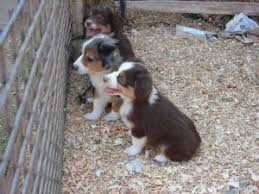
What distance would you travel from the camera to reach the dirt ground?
4.02m

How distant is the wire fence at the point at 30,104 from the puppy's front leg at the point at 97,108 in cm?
74

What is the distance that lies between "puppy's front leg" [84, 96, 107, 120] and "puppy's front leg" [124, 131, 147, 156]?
1.90 feet

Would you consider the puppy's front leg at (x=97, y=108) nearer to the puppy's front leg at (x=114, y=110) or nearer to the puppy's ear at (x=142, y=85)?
the puppy's front leg at (x=114, y=110)

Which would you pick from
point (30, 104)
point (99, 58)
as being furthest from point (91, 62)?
point (30, 104)

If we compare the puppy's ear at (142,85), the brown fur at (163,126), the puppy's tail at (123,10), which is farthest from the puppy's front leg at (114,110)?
the puppy's tail at (123,10)

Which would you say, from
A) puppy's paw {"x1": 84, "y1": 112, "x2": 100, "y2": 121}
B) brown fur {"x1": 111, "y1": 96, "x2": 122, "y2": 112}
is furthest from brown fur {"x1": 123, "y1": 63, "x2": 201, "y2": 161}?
puppy's paw {"x1": 84, "y1": 112, "x2": 100, "y2": 121}

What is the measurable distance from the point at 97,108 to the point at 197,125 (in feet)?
2.99

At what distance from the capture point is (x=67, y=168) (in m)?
4.11

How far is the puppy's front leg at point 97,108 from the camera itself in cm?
471

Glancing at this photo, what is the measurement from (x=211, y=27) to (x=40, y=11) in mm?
3975

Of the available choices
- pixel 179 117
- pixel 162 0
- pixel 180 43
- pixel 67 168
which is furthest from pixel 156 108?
pixel 162 0

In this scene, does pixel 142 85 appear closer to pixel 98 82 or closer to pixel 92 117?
pixel 98 82

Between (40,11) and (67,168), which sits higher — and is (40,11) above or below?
above

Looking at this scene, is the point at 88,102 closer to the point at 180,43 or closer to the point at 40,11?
the point at 180,43
